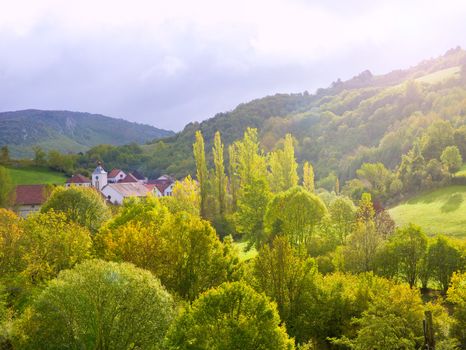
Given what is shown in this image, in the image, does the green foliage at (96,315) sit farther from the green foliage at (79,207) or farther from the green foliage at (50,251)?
the green foliage at (79,207)

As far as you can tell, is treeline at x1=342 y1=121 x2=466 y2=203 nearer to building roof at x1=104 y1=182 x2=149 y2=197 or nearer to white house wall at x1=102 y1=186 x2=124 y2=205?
building roof at x1=104 y1=182 x2=149 y2=197

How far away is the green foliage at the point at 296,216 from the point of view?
53.2m

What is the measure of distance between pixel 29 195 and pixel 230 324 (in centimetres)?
8756

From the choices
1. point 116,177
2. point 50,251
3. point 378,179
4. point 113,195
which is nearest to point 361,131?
point 378,179

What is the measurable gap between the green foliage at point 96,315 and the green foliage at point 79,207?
27.6 meters

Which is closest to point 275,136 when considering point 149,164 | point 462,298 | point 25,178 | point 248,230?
point 149,164

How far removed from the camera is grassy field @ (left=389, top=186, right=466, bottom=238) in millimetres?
62531

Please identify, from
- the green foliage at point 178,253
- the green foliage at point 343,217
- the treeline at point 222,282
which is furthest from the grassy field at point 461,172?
the green foliage at point 178,253

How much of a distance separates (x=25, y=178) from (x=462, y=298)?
113 metres

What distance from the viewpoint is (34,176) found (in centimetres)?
12406

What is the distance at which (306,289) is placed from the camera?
111 ft

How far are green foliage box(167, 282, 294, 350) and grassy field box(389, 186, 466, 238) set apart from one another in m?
42.9

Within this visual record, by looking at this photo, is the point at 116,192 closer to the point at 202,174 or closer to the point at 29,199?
the point at 29,199

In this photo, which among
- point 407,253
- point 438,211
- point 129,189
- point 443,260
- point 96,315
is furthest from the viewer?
point 129,189
